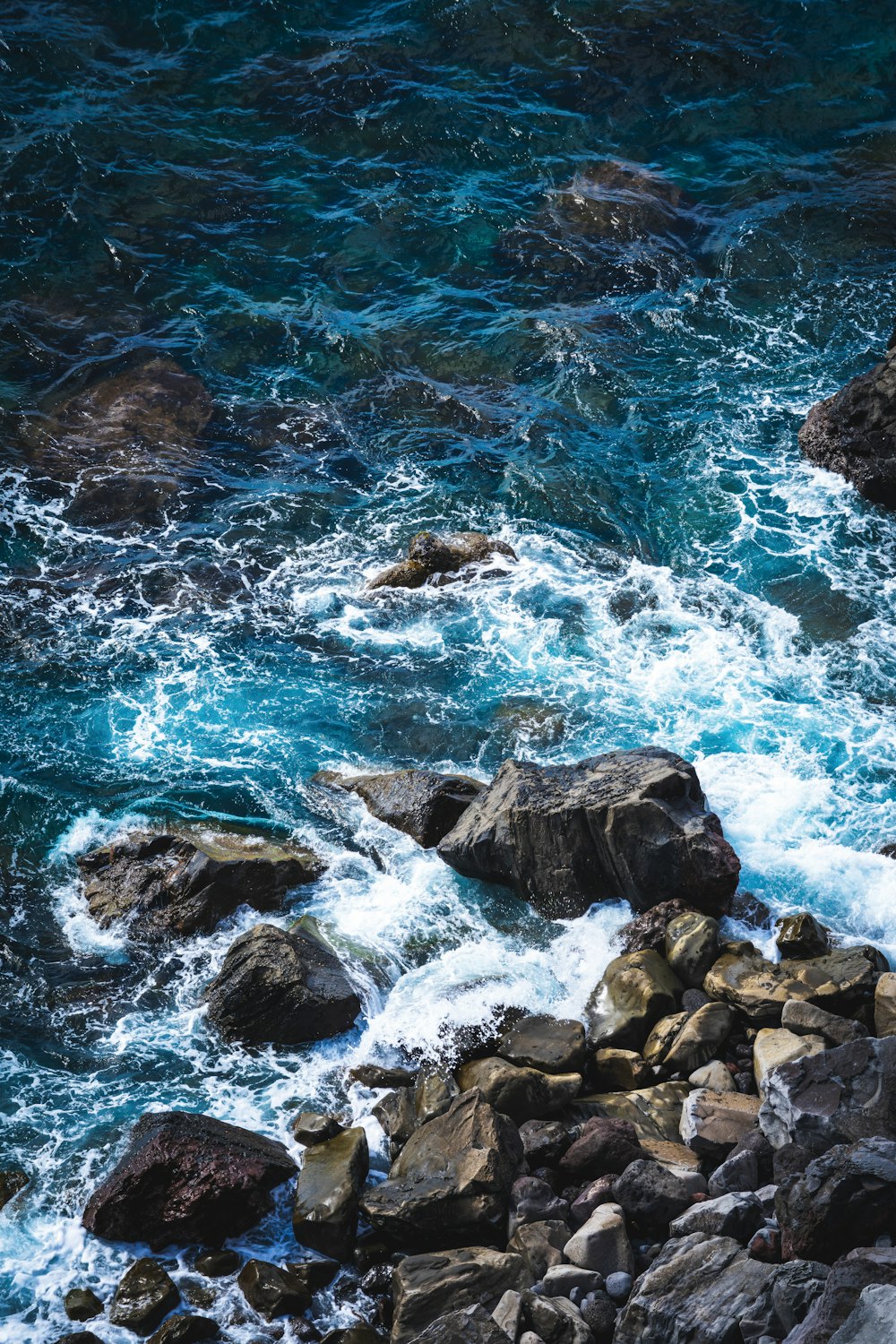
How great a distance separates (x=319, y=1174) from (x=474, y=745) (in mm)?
5751

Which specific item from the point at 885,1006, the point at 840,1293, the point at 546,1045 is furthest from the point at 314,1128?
the point at 885,1006

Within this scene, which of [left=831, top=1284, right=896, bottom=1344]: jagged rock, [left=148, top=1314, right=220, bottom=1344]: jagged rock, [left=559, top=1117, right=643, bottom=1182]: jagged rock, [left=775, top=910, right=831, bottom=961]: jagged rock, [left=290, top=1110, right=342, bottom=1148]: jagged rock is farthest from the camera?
[left=775, top=910, right=831, bottom=961]: jagged rock

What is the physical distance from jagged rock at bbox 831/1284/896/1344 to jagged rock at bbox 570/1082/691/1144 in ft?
9.68

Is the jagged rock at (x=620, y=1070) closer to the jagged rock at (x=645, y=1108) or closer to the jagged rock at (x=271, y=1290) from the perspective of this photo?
the jagged rock at (x=645, y=1108)

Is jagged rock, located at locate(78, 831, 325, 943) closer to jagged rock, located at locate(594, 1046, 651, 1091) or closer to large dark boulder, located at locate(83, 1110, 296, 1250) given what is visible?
large dark boulder, located at locate(83, 1110, 296, 1250)

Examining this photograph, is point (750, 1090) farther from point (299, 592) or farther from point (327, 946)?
point (299, 592)

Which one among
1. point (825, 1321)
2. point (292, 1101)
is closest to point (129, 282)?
point (292, 1101)

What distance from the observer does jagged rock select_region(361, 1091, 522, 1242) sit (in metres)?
8.27

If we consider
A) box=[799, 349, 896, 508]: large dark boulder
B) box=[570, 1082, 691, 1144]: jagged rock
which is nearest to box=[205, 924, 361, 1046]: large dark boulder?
box=[570, 1082, 691, 1144]: jagged rock

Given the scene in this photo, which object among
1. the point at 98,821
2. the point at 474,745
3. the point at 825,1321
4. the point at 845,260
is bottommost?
the point at 98,821

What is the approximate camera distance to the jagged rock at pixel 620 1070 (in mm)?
9570

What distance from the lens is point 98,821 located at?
12.5 metres

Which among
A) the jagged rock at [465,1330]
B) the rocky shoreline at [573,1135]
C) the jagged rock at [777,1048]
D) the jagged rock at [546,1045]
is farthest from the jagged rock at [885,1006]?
the jagged rock at [465,1330]

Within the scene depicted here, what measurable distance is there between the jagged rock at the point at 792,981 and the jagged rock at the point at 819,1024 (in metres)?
0.17
